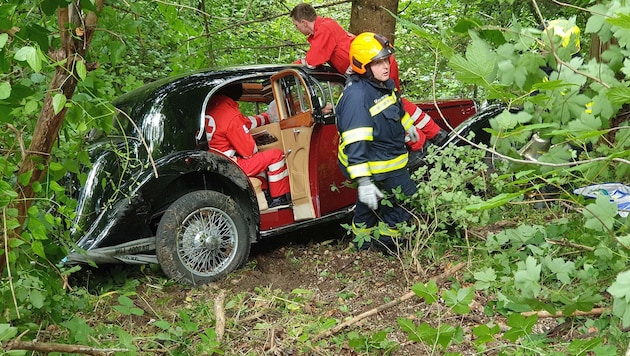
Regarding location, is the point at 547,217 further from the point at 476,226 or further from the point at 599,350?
the point at 599,350

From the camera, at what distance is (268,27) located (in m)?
14.1

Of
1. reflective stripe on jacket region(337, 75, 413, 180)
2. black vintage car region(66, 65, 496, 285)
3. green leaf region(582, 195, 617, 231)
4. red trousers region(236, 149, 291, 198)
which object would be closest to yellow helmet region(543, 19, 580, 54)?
green leaf region(582, 195, 617, 231)

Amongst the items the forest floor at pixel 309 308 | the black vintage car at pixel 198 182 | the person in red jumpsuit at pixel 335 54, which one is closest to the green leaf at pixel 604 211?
the forest floor at pixel 309 308

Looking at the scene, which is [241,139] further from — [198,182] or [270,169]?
[198,182]

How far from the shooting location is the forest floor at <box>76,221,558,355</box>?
3980 mm

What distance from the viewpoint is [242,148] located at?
5.74 meters

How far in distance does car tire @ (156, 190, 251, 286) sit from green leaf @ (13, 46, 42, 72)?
3248mm

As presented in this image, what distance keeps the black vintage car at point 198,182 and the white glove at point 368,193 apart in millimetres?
511

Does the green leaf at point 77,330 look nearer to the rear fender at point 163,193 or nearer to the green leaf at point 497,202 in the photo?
the rear fender at point 163,193

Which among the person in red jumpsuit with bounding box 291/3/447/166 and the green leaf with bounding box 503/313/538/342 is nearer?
the green leaf with bounding box 503/313/538/342

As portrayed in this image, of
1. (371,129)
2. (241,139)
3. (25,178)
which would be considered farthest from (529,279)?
(241,139)

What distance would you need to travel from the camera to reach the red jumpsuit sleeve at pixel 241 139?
18.7ft

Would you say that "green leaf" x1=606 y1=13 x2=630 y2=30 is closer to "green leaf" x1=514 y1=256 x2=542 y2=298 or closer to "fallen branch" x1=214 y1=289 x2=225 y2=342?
"green leaf" x1=514 y1=256 x2=542 y2=298

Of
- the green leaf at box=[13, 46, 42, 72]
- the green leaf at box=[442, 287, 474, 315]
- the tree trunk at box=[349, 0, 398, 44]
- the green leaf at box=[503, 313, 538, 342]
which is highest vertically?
the green leaf at box=[13, 46, 42, 72]
